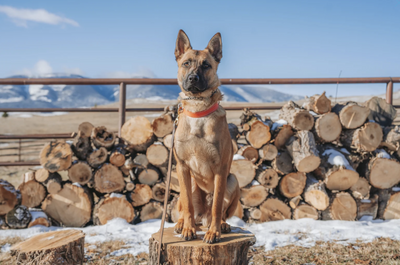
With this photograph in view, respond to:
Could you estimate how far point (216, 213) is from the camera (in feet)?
7.34

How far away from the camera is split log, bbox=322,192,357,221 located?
470 cm

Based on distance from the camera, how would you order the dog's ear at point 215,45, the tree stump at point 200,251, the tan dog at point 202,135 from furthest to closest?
the dog's ear at point 215,45
the tan dog at point 202,135
the tree stump at point 200,251

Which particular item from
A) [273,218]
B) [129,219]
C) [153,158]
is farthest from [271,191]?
[129,219]

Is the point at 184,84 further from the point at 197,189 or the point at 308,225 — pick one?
the point at 308,225

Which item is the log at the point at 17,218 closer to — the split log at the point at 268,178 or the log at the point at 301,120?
the split log at the point at 268,178

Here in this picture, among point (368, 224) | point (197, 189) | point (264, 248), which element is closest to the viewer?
point (197, 189)

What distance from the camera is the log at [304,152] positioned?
14.9ft

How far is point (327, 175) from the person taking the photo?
4691 millimetres

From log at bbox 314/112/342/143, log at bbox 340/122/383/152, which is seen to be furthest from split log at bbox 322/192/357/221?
log at bbox 314/112/342/143

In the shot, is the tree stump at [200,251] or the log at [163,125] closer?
the tree stump at [200,251]

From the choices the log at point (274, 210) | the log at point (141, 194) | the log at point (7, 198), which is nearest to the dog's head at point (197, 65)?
the log at point (141, 194)

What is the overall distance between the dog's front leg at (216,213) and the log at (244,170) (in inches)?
92.1

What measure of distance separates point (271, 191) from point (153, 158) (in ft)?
6.24

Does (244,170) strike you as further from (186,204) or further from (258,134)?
(186,204)
